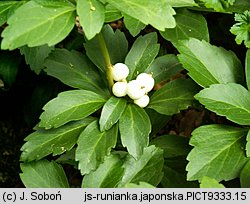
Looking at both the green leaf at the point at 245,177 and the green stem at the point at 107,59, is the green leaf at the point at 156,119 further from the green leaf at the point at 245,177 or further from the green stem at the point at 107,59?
the green leaf at the point at 245,177

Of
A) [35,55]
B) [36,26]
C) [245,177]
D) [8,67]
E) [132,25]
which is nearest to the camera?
[36,26]

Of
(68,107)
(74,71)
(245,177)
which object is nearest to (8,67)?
(74,71)

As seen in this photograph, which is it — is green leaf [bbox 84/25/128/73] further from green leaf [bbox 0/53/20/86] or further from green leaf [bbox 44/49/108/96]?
green leaf [bbox 0/53/20/86]

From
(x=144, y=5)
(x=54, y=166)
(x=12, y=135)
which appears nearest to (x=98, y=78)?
(x=54, y=166)

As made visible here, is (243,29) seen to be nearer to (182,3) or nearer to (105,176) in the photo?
(182,3)

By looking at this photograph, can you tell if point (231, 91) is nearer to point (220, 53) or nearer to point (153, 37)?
point (220, 53)

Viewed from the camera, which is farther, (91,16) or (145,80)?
(145,80)
